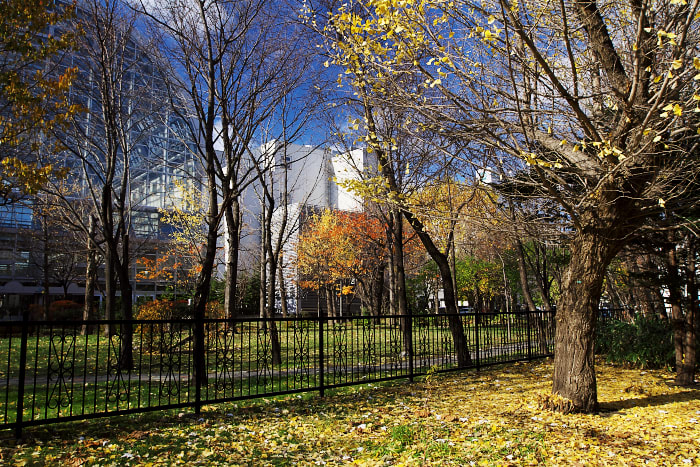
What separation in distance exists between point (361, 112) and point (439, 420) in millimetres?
8223

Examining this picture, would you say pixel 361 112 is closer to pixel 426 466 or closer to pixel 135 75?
pixel 135 75

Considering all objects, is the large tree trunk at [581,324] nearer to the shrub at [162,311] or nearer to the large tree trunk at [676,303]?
the large tree trunk at [676,303]

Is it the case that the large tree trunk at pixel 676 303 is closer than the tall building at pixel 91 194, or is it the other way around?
the large tree trunk at pixel 676 303

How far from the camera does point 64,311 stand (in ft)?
84.5

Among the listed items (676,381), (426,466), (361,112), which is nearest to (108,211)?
(361,112)

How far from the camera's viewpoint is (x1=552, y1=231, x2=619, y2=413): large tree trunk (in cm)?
631

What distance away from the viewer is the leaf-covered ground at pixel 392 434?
4.60m

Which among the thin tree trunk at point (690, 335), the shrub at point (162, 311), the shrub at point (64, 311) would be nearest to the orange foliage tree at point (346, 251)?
the shrub at point (162, 311)

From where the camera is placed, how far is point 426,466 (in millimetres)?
4367

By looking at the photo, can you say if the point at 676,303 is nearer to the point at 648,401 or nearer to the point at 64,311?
the point at 648,401

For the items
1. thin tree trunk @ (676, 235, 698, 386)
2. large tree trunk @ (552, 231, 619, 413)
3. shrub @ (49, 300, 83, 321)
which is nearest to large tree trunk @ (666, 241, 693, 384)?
thin tree trunk @ (676, 235, 698, 386)

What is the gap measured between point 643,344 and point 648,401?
369cm

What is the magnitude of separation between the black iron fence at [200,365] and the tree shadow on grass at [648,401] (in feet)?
10.4

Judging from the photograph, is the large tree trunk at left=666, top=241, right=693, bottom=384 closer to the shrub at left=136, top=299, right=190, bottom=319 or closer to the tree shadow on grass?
the tree shadow on grass
